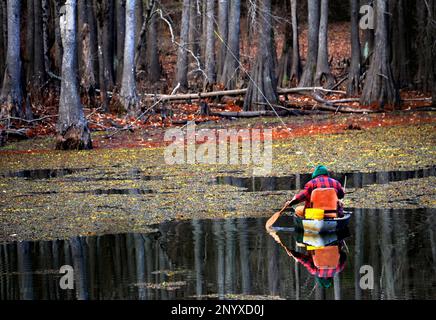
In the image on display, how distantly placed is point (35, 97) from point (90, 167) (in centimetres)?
1064

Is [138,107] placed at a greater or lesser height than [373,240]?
greater

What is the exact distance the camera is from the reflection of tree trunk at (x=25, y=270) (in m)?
9.84

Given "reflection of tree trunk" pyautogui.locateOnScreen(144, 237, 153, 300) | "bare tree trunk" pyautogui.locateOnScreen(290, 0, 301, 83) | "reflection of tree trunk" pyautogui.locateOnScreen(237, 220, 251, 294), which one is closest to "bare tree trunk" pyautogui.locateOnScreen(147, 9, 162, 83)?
"bare tree trunk" pyautogui.locateOnScreen(290, 0, 301, 83)

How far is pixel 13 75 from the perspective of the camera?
2581 centimetres

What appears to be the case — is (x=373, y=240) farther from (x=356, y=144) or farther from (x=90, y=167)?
(x=356, y=144)

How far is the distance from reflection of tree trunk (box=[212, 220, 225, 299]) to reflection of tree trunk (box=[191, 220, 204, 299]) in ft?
0.64

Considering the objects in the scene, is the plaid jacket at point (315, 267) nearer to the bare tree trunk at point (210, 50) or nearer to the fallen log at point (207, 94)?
the fallen log at point (207, 94)

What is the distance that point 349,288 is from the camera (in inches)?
388

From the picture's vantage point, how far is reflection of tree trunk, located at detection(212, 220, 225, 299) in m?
9.96

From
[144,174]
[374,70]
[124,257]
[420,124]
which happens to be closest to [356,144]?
[420,124]

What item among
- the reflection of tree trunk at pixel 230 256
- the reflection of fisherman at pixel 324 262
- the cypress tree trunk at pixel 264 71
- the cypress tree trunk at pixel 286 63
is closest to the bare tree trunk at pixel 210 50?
the cypress tree trunk at pixel 286 63

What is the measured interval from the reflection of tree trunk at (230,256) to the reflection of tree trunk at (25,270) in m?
2.17

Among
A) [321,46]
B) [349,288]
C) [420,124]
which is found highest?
[321,46]

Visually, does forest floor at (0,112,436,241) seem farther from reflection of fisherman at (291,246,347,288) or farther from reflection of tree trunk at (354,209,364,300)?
reflection of fisherman at (291,246,347,288)
